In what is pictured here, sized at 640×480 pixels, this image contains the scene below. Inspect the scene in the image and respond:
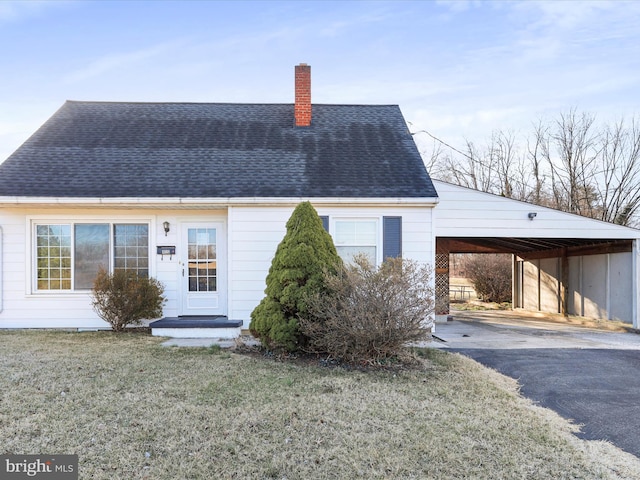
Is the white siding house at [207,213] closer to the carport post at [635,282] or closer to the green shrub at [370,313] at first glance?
the carport post at [635,282]

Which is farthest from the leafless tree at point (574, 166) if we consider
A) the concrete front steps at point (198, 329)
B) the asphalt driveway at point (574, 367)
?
the concrete front steps at point (198, 329)

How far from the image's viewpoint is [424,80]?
1683cm

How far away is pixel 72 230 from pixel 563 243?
1274cm

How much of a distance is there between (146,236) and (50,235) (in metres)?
1.94

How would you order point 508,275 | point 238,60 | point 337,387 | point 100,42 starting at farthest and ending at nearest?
point 508,275 < point 238,60 < point 100,42 < point 337,387

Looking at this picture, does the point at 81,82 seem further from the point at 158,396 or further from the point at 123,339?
the point at 158,396

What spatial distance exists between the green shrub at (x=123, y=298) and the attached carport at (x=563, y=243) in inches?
247

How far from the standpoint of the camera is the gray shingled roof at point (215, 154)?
9.26 metres

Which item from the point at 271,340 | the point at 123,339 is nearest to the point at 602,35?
the point at 271,340

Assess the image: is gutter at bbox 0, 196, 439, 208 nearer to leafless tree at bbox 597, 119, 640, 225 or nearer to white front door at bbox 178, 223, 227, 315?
white front door at bbox 178, 223, 227, 315

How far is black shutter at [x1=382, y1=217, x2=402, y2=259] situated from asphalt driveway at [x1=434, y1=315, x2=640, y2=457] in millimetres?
1981

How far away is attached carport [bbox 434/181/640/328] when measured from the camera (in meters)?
10.4

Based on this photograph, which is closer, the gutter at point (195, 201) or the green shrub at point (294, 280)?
the green shrub at point (294, 280)

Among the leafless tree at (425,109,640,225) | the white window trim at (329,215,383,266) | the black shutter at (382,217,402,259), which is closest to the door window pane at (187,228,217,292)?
the white window trim at (329,215,383,266)
